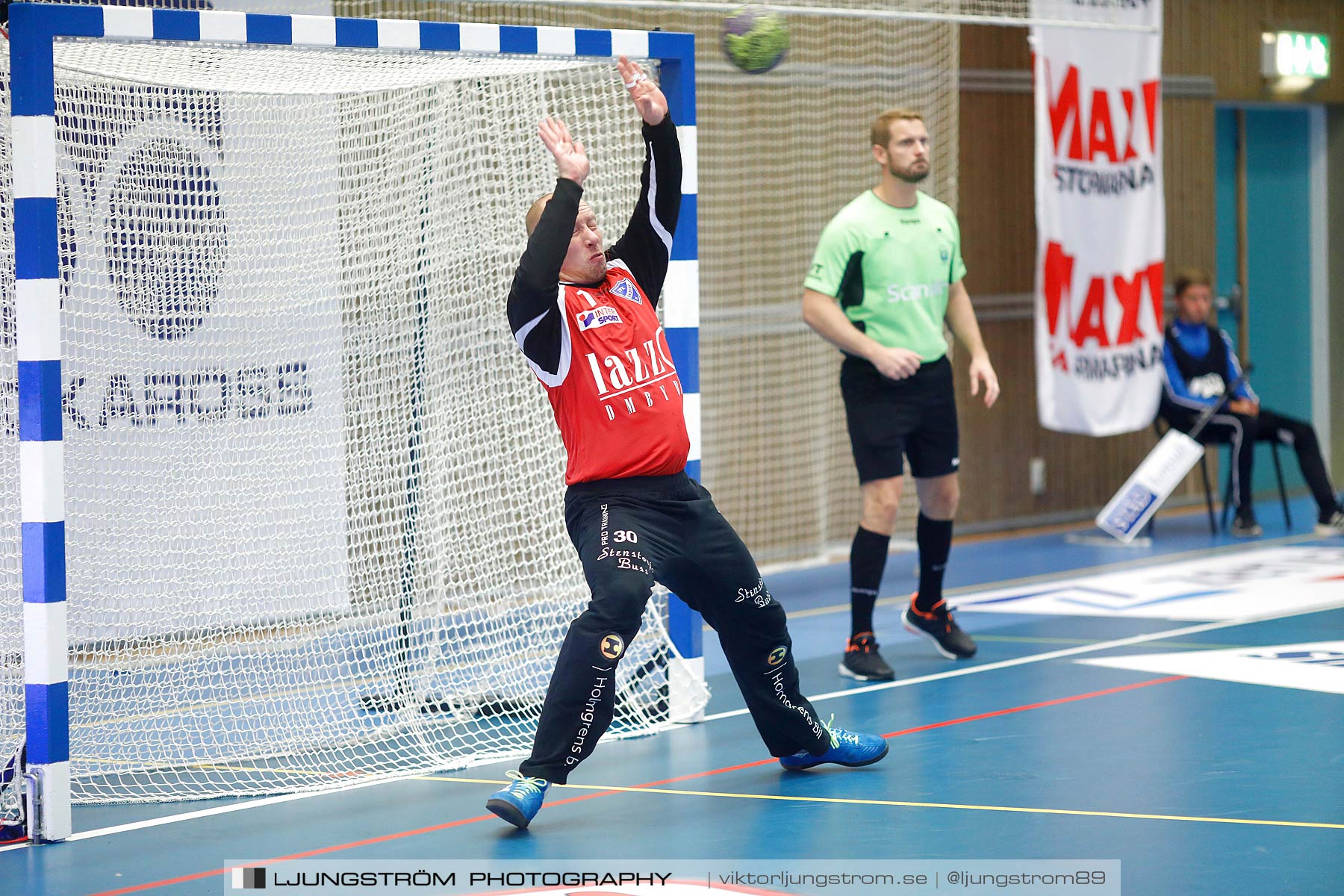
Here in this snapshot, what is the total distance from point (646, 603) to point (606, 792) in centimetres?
73

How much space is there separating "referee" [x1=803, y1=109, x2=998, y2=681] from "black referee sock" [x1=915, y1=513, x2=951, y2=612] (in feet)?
0.58

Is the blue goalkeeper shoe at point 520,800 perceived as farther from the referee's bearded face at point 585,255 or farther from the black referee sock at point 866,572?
the black referee sock at point 866,572

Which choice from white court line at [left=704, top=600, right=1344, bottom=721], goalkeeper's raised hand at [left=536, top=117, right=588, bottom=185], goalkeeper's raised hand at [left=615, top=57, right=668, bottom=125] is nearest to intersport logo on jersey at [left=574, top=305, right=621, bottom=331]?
goalkeeper's raised hand at [left=536, top=117, right=588, bottom=185]

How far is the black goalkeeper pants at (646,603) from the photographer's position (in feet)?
15.3

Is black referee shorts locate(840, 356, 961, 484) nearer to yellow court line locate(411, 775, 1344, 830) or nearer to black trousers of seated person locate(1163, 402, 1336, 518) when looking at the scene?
yellow court line locate(411, 775, 1344, 830)

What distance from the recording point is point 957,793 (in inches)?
194

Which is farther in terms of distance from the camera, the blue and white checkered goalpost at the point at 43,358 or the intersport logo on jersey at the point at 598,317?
the intersport logo on jersey at the point at 598,317

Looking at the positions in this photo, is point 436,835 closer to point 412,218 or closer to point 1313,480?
point 412,218

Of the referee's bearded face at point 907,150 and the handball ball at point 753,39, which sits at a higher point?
the handball ball at point 753,39

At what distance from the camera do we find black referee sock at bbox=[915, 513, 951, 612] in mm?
7055

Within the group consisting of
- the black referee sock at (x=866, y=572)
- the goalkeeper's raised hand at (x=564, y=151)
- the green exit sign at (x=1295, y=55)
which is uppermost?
the green exit sign at (x=1295, y=55)

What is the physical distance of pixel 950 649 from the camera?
7152 mm

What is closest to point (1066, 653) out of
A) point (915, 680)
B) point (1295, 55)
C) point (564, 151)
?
point (915, 680)

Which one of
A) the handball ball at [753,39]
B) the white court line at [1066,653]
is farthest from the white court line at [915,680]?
the handball ball at [753,39]
